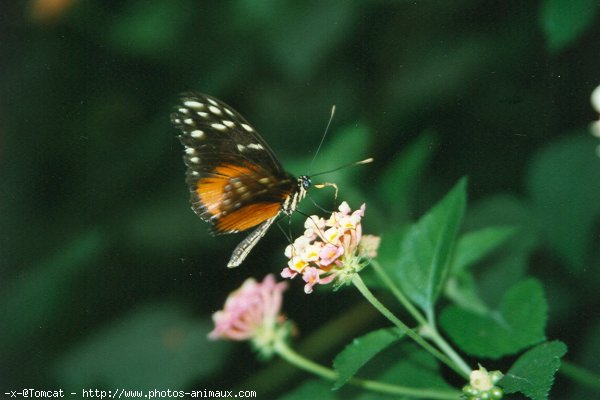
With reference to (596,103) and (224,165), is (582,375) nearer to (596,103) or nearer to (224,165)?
(596,103)

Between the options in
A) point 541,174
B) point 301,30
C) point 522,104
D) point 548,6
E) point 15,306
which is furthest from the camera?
point 15,306

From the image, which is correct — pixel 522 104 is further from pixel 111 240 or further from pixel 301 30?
pixel 111 240

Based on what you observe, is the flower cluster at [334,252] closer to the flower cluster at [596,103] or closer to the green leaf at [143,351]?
the flower cluster at [596,103]

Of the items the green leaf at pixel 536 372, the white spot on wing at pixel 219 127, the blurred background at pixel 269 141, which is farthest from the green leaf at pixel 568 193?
the white spot on wing at pixel 219 127

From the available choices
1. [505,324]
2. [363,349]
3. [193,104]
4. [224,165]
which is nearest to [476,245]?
[505,324]

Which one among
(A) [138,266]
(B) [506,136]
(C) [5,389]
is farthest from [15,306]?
(B) [506,136]

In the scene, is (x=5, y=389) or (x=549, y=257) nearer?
(x=549, y=257)
